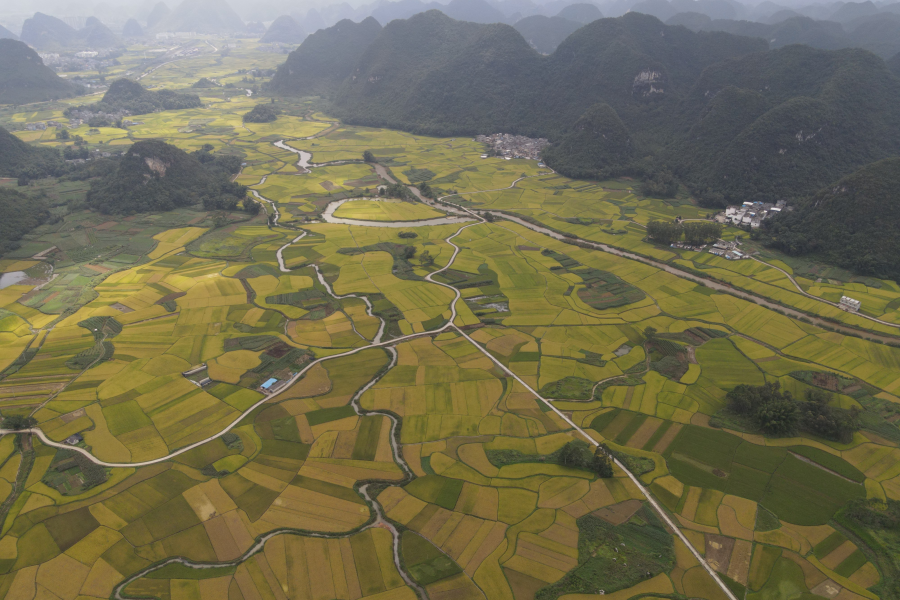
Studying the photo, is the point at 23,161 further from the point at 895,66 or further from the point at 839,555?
the point at 895,66

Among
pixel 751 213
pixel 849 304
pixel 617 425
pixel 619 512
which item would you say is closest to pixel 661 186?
pixel 751 213

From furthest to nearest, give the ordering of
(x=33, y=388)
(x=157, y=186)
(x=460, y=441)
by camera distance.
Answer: (x=157, y=186) < (x=33, y=388) < (x=460, y=441)

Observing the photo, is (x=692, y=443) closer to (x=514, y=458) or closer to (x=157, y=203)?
(x=514, y=458)

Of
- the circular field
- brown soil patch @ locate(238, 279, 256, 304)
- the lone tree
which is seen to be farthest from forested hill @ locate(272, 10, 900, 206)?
brown soil patch @ locate(238, 279, 256, 304)

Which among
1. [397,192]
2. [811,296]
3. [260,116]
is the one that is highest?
[260,116]

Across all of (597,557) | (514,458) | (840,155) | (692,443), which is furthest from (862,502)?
(840,155)

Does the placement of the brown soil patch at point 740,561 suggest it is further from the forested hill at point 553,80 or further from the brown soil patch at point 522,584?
the forested hill at point 553,80
